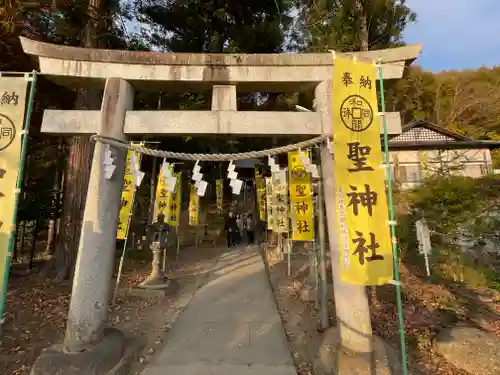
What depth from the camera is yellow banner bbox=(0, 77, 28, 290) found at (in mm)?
3699

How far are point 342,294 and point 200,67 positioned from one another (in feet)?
13.4

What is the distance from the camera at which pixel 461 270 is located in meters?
8.86

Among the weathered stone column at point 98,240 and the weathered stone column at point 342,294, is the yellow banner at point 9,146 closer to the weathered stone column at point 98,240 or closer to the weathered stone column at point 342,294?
the weathered stone column at point 98,240

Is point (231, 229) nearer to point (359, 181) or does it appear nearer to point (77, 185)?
point (77, 185)

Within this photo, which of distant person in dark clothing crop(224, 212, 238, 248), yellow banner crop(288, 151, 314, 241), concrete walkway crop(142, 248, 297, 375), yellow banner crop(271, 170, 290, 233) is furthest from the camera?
distant person in dark clothing crop(224, 212, 238, 248)

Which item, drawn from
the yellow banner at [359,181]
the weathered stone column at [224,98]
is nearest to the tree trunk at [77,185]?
the weathered stone column at [224,98]

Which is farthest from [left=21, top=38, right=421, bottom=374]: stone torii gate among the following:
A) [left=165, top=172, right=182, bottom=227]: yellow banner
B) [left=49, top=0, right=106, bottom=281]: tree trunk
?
[left=165, top=172, right=182, bottom=227]: yellow banner

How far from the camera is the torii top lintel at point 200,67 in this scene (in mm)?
4402

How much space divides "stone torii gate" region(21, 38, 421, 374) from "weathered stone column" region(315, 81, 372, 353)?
1cm

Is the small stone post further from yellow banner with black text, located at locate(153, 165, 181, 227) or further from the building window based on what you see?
the building window

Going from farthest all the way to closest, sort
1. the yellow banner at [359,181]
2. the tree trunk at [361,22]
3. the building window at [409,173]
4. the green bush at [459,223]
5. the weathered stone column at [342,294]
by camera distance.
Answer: the building window at [409,173], the tree trunk at [361,22], the green bush at [459,223], the weathered stone column at [342,294], the yellow banner at [359,181]

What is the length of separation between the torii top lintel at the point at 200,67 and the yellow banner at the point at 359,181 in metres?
0.85

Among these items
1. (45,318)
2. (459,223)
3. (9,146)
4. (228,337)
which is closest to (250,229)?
(459,223)

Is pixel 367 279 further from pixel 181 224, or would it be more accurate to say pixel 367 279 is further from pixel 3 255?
pixel 181 224
